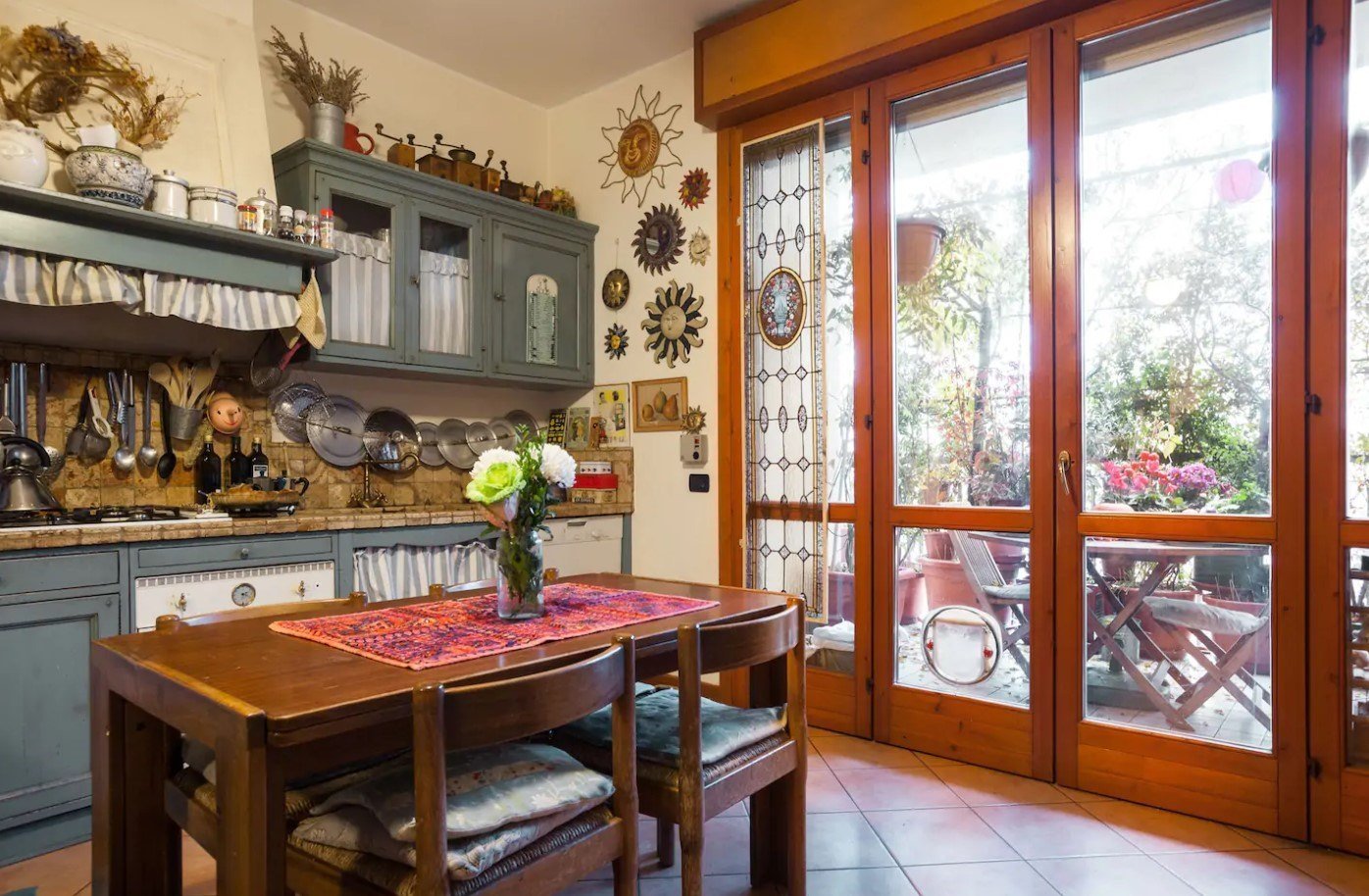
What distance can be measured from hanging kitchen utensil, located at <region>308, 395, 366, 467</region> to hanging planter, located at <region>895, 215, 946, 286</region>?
2391mm

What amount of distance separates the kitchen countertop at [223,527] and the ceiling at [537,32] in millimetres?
2122

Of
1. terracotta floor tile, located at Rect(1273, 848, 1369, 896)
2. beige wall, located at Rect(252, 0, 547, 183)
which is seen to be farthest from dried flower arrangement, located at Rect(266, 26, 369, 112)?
terracotta floor tile, located at Rect(1273, 848, 1369, 896)

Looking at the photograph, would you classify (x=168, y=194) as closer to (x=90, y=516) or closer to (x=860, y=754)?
(x=90, y=516)

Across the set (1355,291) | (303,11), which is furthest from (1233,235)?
(303,11)

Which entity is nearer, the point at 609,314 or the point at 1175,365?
the point at 1175,365

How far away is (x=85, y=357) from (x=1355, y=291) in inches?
156

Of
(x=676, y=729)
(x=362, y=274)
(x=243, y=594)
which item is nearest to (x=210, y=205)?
(x=362, y=274)

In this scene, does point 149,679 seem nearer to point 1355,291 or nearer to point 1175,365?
point 1175,365

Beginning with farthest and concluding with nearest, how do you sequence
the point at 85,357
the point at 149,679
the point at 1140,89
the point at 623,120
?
the point at 623,120, the point at 85,357, the point at 1140,89, the point at 149,679

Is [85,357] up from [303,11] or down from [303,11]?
down

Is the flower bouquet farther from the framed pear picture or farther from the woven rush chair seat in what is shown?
the framed pear picture

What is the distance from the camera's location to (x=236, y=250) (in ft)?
8.64

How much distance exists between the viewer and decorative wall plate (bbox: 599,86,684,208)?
3.74m

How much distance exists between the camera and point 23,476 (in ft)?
7.89
